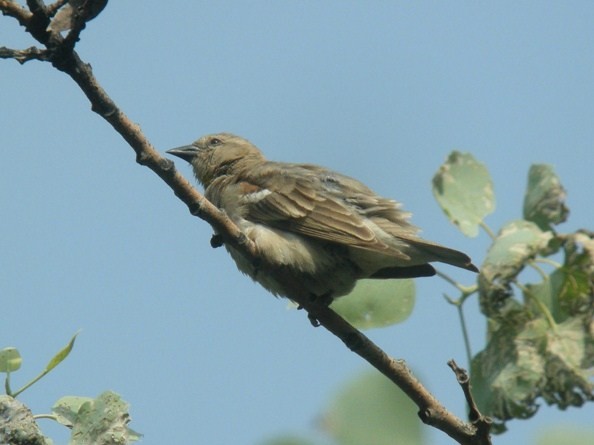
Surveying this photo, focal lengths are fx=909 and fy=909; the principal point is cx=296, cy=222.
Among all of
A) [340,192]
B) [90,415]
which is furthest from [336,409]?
[340,192]

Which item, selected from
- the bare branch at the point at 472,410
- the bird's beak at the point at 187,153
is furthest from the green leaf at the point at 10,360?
the bird's beak at the point at 187,153

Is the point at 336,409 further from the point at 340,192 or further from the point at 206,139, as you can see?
the point at 206,139

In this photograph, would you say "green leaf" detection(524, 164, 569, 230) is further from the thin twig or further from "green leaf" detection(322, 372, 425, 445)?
the thin twig

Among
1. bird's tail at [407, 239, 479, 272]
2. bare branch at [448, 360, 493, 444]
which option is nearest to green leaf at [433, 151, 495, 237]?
bird's tail at [407, 239, 479, 272]

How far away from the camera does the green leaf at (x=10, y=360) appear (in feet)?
9.75

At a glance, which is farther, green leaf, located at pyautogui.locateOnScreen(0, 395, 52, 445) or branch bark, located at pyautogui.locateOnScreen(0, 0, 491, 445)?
branch bark, located at pyautogui.locateOnScreen(0, 0, 491, 445)

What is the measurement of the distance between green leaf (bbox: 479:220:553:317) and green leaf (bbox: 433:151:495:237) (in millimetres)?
371

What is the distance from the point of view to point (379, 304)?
444 centimetres

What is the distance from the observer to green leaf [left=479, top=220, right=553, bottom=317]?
3828mm

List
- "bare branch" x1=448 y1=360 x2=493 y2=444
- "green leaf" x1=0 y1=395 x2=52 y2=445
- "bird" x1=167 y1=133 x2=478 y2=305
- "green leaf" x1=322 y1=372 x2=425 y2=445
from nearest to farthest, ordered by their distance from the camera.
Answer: "green leaf" x1=322 y1=372 x2=425 y2=445 < "green leaf" x1=0 y1=395 x2=52 y2=445 < "bare branch" x1=448 y1=360 x2=493 y2=444 < "bird" x1=167 y1=133 x2=478 y2=305

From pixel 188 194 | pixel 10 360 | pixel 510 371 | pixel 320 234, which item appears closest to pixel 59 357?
pixel 10 360

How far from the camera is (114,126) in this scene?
138 inches

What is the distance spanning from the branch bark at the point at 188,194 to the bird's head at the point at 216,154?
6.91 feet

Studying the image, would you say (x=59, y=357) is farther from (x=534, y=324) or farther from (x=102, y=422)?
(x=534, y=324)
